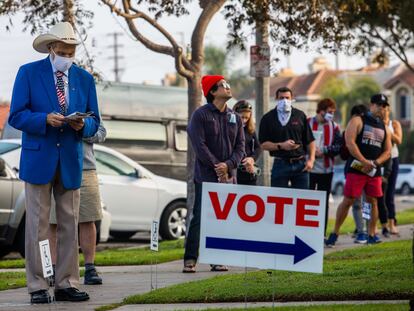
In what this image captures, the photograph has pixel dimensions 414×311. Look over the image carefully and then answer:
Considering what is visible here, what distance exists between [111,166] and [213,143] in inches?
304

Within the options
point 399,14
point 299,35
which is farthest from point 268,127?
point 399,14

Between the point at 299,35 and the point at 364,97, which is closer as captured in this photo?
the point at 299,35

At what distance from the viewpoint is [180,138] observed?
84.2ft

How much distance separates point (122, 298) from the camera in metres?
10.1

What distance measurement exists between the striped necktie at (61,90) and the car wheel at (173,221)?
1063 centimetres

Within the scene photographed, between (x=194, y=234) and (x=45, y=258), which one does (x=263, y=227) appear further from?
(x=194, y=234)

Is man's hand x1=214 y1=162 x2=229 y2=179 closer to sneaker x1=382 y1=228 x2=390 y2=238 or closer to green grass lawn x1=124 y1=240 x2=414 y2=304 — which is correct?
green grass lawn x1=124 y1=240 x2=414 y2=304

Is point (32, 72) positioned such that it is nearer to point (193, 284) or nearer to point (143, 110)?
point (193, 284)

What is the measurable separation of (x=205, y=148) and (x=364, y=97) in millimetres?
78443

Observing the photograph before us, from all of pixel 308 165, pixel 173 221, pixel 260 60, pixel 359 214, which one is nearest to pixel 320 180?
pixel 359 214

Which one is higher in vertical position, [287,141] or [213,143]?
[213,143]

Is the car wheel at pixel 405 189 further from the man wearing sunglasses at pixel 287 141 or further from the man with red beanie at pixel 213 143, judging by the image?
the man with red beanie at pixel 213 143

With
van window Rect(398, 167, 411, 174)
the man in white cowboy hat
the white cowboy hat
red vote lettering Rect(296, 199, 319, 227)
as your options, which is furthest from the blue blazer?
van window Rect(398, 167, 411, 174)

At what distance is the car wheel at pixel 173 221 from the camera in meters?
20.5
